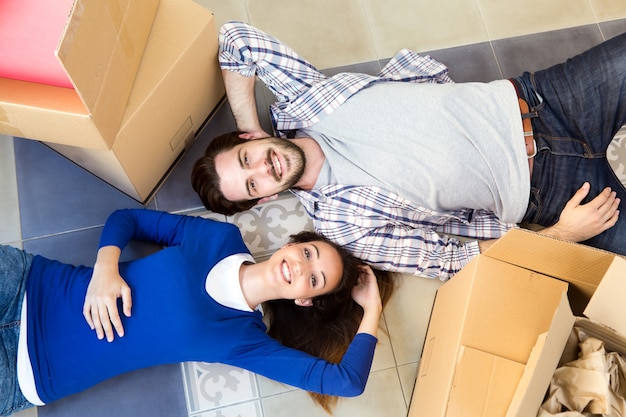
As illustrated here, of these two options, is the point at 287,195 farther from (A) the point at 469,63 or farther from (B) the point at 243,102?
(A) the point at 469,63

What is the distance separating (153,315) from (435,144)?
2.77ft

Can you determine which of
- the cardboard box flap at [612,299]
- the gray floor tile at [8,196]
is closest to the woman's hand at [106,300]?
the gray floor tile at [8,196]

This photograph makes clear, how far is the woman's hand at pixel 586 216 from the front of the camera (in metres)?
1.50

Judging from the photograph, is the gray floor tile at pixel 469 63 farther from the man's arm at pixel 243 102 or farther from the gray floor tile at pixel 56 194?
the gray floor tile at pixel 56 194

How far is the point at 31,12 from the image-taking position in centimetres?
108

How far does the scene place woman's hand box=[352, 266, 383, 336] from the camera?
1.47 meters

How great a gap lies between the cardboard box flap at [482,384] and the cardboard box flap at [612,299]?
20cm

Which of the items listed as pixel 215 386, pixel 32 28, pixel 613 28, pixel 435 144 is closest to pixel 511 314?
pixel 435 144

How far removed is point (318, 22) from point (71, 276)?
1124 mm

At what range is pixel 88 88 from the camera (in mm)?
1083

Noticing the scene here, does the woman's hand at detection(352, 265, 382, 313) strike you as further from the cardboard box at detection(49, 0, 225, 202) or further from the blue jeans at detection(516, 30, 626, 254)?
the cardboard box at detection(49, 0, 225, 202)

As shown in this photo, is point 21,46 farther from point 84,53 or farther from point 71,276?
point 71,276

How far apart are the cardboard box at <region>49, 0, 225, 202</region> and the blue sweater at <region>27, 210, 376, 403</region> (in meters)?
0.19

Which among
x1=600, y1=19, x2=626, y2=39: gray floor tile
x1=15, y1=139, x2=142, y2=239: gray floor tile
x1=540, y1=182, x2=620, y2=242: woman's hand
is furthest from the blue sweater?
x1=600, y1=19, x2=626, y2=39: gray floor tile
